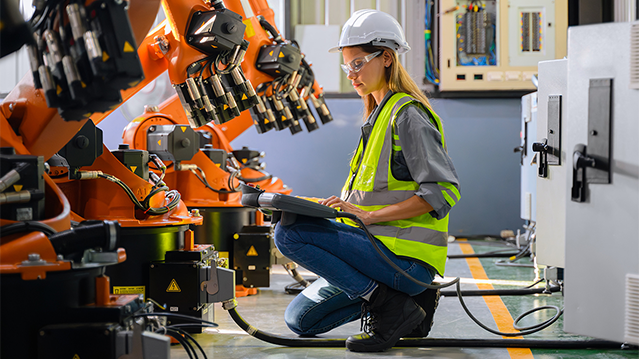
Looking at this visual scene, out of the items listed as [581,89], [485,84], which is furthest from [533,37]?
[581,89]

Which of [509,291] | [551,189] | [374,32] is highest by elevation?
[374,32]

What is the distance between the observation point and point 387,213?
7.09 ft

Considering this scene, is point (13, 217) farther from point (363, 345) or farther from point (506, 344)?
point (506, 344)

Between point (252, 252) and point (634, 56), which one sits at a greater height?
point (634, 56)

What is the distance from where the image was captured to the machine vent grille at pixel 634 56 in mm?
1899

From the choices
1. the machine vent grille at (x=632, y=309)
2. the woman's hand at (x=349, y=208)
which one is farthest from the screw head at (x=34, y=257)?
the machine vent grille at (x=632, y=309)

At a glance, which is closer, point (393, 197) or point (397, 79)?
point (393, 197)

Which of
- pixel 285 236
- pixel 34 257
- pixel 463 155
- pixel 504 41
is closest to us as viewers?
pixel 34 257

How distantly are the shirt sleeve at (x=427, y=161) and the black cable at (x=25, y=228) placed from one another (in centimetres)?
126

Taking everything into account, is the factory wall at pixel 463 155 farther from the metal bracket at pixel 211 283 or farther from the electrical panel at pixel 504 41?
the metal bracket at pixel 211 283

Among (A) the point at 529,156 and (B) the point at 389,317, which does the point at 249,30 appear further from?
(A) the point at 529,156

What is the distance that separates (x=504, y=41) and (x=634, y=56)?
15.7ft

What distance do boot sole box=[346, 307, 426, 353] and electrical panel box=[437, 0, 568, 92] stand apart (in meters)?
4.61

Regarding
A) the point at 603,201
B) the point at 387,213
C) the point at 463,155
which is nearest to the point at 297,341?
the point at 387,213
